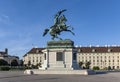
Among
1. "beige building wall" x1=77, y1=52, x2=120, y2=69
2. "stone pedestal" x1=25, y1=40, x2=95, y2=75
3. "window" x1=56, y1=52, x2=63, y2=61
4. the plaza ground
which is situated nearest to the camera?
the plaza ground

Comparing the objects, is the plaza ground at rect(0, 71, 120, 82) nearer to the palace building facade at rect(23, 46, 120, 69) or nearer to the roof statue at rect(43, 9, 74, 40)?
the roof statue at rect(43, 9, 74, 40)

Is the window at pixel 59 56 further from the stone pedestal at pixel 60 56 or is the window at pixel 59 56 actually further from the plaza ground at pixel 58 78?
the plaza ground at pixel 58 78

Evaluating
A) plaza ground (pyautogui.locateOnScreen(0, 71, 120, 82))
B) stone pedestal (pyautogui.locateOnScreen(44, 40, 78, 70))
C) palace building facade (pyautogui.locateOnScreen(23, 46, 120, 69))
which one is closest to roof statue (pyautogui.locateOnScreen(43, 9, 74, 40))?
stone pedestal (pyautogui.locateOnScreen(44, 40, 78, 70))

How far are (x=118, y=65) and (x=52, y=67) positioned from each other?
12324 centimetres

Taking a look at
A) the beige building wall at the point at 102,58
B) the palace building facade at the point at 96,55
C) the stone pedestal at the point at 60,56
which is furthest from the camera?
the beige building wall at the point at 102,58

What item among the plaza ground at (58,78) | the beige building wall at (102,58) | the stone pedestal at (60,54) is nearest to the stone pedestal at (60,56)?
the stone pedestal at (60,54)

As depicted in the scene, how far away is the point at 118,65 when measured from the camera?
17225cm

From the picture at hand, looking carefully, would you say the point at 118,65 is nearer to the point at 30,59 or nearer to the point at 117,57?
the point at 117,57

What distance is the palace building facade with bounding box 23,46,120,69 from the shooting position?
166 meters

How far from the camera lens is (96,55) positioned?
168 metres

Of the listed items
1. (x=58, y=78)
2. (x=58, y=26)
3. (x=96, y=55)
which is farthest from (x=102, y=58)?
(x=58, y=78)

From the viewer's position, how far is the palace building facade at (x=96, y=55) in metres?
166

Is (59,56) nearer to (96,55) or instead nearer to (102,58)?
(96,55)

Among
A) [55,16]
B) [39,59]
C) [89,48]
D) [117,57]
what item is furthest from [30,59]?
[55,16]
